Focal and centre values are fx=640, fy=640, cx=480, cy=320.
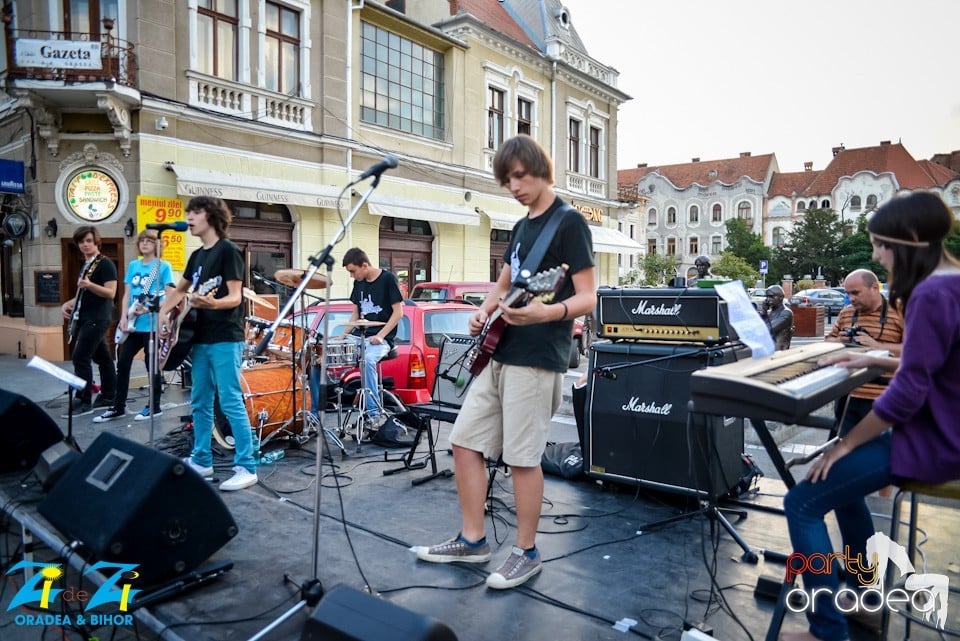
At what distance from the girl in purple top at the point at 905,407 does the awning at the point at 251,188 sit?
38.1 ft

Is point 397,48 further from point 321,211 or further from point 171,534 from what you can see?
point 171,534

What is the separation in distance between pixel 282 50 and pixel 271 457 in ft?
36.9

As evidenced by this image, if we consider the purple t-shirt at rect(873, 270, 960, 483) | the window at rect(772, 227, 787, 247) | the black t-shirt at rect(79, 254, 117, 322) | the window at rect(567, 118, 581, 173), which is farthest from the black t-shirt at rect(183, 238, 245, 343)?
the window at rect(772, 227, 787, 247)

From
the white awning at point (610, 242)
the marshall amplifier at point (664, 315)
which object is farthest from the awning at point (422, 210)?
the marshall amplifier at point (664, 315)

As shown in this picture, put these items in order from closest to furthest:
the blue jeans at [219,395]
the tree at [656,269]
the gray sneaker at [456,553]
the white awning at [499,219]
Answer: the gray sneaker at [456,553] < the blue jeans at [219,395] < the white awning at [499,219] < the tree at [656,269]

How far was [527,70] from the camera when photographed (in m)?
20.7

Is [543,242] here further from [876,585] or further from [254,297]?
[254,297]

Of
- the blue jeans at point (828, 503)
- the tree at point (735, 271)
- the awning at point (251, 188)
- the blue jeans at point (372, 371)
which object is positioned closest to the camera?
the blue jeans at point (828, 503)

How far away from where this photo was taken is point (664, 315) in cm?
434

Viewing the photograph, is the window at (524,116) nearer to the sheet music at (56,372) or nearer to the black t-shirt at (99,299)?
the black t-shirt at (99,299)

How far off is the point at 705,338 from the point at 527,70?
18.4 metres

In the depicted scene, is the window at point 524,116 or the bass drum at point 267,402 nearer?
the bass drum at point 267,402

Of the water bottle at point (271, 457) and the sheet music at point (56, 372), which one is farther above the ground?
the sheet music at point (56, 372)

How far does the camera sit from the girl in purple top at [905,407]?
7.09 ft
